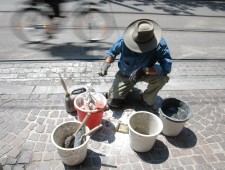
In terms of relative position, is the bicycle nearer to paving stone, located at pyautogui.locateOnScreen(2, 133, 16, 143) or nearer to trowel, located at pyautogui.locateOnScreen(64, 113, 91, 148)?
paving stone, located at pyautogui.locateOnScreen(2, 133, 16, 143)

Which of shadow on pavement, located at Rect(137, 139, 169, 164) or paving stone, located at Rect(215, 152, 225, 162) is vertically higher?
shadow on pavement, located at Rect(137, 139, 169, 164)

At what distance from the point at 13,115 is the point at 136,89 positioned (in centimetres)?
248

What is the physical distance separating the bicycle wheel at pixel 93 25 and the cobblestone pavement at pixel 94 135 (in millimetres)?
1904

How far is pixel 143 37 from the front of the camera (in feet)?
13.7

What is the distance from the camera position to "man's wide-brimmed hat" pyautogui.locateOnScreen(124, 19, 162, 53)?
4121 millimetres

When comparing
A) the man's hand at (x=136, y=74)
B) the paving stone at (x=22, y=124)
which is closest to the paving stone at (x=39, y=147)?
the paving stone at (x=22, y=124)

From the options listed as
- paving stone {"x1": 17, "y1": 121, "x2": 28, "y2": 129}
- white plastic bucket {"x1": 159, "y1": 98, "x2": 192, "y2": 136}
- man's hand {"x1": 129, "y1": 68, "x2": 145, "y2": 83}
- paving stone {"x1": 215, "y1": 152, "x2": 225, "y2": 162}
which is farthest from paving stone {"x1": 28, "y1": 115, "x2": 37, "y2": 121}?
paving stone {"x1": 215, "y1": 152, "x2": 225, "y2": 162}

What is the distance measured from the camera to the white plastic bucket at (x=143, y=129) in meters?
3.94

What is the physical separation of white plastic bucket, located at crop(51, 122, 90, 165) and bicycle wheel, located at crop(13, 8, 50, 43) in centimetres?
395

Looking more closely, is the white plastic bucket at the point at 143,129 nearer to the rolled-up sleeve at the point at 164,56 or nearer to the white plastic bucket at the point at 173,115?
the white plastic bucket at the point at 173,115

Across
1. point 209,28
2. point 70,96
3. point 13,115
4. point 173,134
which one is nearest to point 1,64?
point 13,115

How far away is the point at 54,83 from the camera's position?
5582 mm

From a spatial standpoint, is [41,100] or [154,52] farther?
[41,100]

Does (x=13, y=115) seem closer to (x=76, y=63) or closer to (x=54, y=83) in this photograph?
(x=54, y=83)
